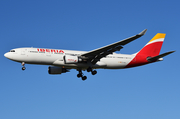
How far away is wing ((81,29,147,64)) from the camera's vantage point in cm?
3150

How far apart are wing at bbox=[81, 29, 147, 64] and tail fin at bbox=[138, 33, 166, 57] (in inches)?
349

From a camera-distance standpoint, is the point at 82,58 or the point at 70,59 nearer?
the point at 70,59

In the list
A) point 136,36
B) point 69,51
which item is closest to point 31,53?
point 69,51

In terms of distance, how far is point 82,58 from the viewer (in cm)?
3603

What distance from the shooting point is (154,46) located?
42.9m

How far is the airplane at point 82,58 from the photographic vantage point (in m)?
34.4

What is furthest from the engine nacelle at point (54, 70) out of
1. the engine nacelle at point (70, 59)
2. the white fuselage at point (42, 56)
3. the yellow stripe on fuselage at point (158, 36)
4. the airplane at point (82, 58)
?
the yellow stripe on fuselage at point (158, 36)

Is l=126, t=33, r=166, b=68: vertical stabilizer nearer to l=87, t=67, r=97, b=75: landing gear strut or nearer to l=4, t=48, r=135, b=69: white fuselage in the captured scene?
l=87, t=67, r=97, b=75: landing gear strut

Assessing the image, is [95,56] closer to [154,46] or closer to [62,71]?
[62,71]

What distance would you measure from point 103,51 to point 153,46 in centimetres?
Result: 1225

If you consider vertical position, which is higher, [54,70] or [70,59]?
[70,59]

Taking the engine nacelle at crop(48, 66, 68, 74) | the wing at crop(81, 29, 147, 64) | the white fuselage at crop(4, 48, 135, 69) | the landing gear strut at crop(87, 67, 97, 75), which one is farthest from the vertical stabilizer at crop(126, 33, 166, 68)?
the engine nacelle at crop(48, 66, 68, 74)

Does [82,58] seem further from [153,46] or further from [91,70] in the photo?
[153,46]

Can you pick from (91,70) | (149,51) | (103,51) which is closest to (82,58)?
(91,70)
